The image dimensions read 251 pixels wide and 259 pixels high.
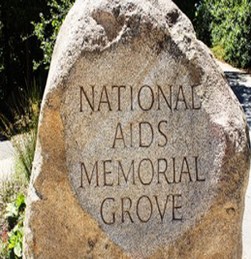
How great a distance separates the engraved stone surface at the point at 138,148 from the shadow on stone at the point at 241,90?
6706 millimetres

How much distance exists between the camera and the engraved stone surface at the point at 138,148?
12.3ft

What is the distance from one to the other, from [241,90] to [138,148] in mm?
10161

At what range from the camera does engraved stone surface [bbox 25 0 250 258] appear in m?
3.74

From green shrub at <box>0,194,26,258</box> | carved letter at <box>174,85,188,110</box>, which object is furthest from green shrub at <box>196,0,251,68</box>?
carved letter at <box>174,85,188,110</box>

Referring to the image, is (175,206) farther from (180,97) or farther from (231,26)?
(231,26)

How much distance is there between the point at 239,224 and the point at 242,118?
0.66 m

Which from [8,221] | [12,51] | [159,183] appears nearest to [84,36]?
[159,183]

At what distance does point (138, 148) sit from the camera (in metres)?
3.86

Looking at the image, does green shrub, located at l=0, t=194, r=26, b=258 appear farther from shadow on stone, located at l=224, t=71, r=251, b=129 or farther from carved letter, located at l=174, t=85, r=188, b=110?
shadow on stone, located at l=224, t=71, r=251, b=129

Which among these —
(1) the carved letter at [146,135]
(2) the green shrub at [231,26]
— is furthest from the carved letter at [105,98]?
(2) the green shrub at [231,26]

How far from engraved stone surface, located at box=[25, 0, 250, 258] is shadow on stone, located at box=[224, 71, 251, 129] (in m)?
6.71

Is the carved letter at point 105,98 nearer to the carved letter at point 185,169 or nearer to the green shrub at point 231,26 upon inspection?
the carved letter at point 185,169

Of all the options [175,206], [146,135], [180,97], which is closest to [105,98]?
[146,135]

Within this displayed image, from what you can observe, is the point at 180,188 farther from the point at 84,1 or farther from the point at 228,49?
the point at 228,49
